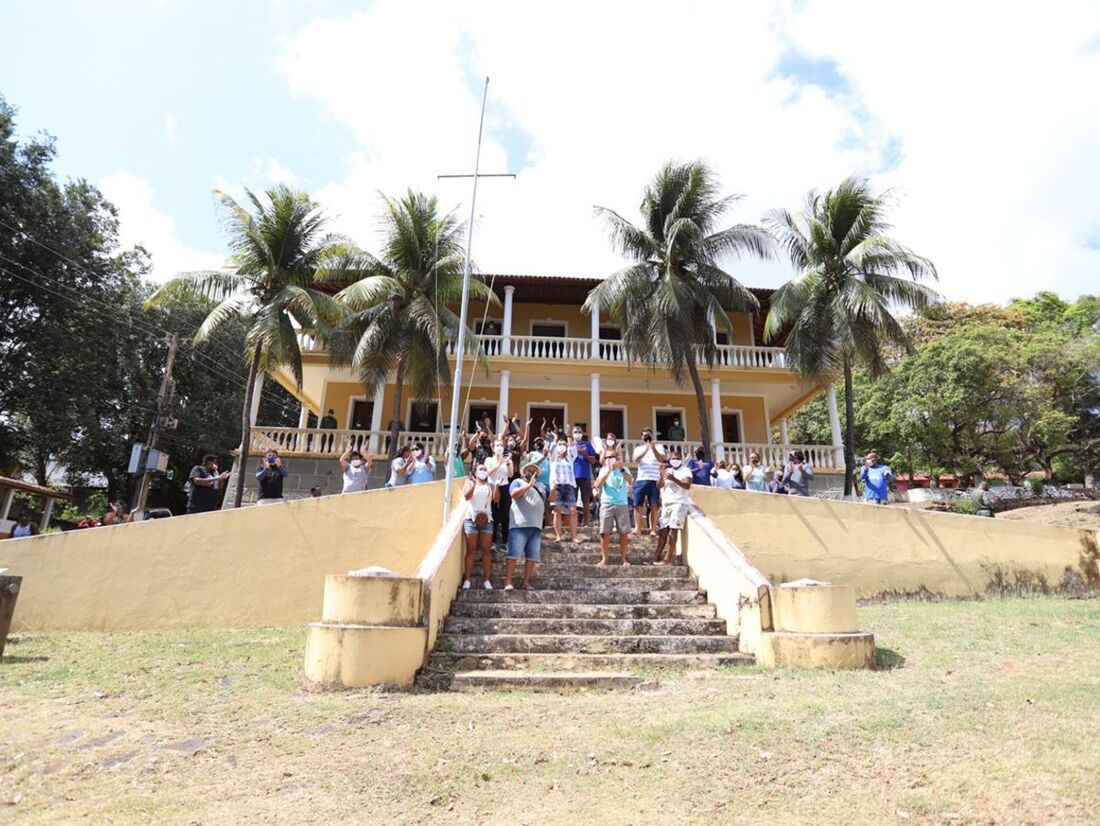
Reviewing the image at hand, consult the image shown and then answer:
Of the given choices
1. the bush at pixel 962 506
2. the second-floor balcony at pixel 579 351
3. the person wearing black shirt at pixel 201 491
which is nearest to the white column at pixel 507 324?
the second-floor balcony at pixel 579 351

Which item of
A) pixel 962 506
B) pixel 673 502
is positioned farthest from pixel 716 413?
pixel 673 502

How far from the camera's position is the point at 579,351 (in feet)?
62.2

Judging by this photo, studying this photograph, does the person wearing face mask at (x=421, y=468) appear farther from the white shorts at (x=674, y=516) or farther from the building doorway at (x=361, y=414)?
the building doorway at (x=361, y=414)

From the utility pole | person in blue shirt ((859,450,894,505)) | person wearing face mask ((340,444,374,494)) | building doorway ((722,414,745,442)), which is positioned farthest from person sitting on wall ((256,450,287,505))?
building doorway ((722,414,745,442))

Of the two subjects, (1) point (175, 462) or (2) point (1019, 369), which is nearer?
(2) point (1019, 369)

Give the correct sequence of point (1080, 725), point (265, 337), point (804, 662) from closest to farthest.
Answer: point (1080, 725)
point (804, 662)
point (265, 337)

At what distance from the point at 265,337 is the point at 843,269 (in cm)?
1437

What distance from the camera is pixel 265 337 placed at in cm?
1477

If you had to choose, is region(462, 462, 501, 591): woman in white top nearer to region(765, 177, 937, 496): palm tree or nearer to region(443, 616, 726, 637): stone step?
region(443, 616, 726, 637): stone step

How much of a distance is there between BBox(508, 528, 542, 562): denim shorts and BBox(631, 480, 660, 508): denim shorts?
210 centimetres

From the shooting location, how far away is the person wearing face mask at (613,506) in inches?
309

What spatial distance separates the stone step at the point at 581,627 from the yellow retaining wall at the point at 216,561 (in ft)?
10.3

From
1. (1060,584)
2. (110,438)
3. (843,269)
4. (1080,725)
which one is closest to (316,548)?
(1080,725)

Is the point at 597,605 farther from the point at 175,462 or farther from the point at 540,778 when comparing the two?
the point at 175,462
